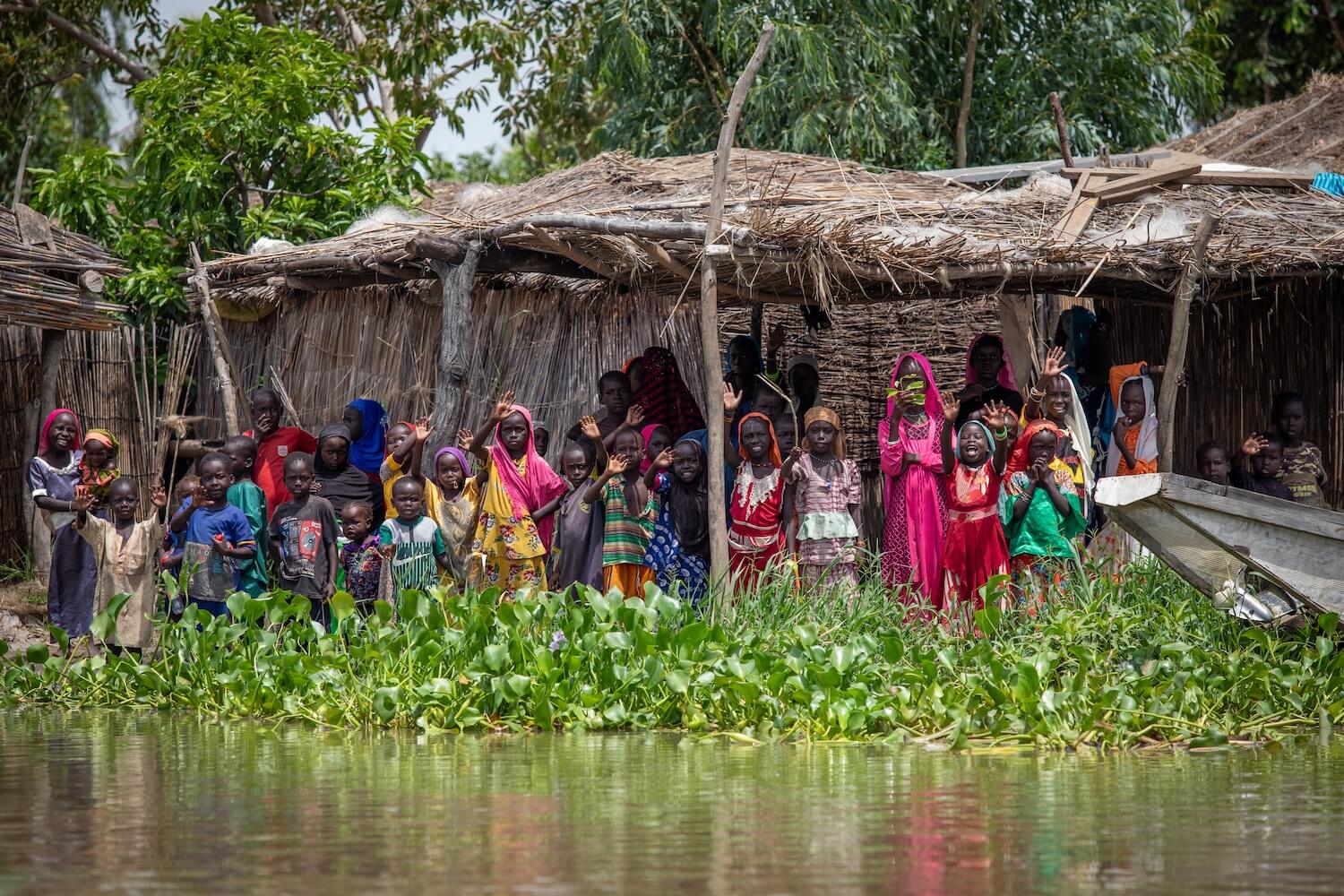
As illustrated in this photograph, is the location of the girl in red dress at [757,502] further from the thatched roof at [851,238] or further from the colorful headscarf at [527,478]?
the colorful headscarf at [527,478]

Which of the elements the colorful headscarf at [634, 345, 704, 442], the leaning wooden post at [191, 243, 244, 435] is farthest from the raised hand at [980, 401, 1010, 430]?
the leaning wooden post at [191, 243, 244, 435]

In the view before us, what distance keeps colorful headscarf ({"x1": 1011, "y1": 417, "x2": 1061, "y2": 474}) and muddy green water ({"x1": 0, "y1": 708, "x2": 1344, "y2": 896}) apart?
2240 millimetres

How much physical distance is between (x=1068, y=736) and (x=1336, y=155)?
8.05 metres

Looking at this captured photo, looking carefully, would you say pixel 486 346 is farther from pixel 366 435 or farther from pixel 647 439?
pixel 647 439

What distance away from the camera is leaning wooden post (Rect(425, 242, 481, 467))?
9.20 m

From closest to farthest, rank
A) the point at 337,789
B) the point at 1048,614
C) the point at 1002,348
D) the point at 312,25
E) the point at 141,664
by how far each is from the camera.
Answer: the point at 337,789 < the point at 1048,614 < the point at 141,664 < the point at 1002,348 < the point at 312,25

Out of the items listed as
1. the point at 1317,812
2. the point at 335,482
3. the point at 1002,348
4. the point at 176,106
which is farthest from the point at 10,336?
the point at 1317,812

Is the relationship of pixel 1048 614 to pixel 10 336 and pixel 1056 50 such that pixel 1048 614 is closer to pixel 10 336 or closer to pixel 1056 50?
pixel 10 336

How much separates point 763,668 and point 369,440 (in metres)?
3.70

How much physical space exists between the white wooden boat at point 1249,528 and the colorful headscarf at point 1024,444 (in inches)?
48.0

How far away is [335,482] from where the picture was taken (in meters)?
9.21

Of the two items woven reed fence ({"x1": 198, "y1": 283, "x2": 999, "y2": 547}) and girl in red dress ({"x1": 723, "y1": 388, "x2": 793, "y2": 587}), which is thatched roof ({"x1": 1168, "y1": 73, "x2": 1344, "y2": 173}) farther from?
girl in red dress ({"x1": 723, "y1": 388, "x2": 793, "y2": 587})

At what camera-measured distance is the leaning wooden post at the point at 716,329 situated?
8156 millimetres

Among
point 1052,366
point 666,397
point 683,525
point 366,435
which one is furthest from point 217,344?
point 1052,366
